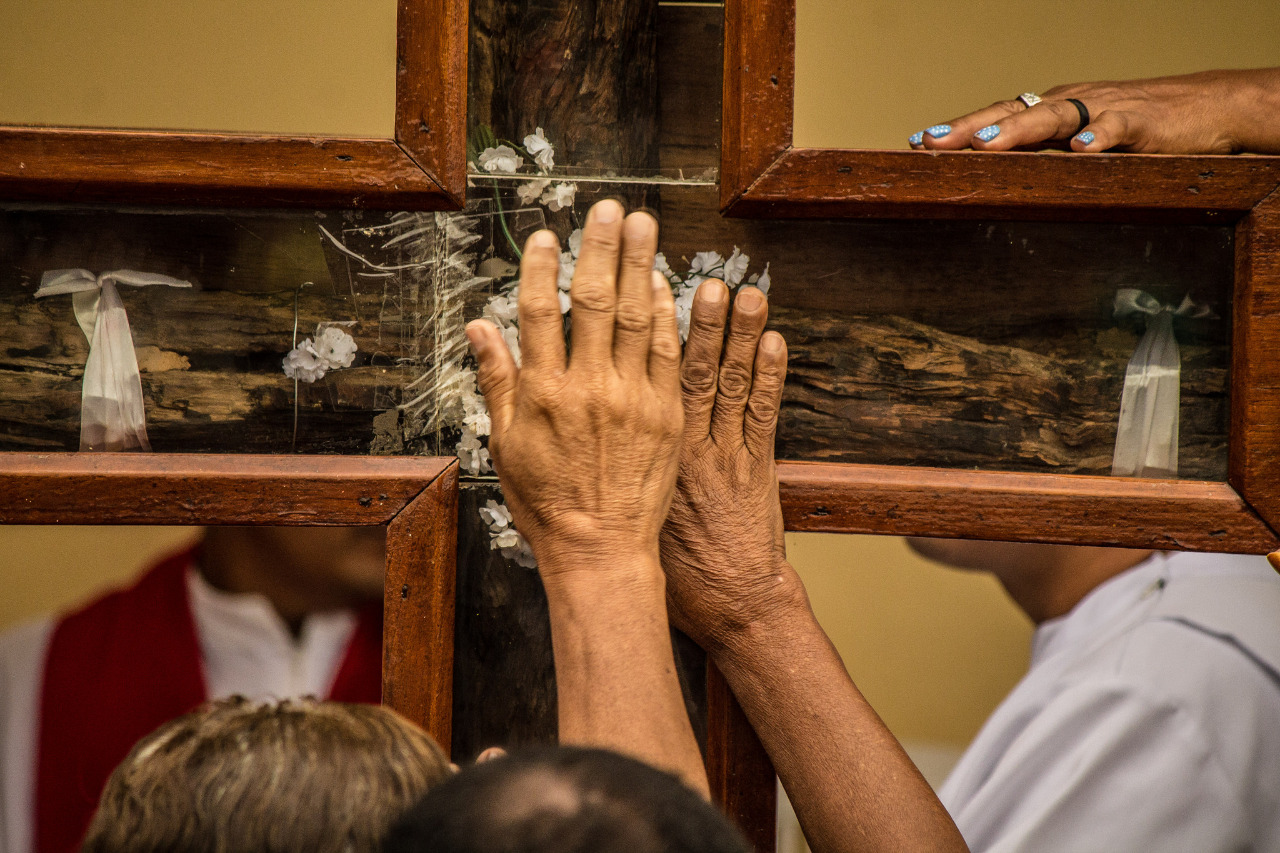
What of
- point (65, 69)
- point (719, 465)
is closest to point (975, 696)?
point (719, 465)

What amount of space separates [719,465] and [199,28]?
1.00 meters

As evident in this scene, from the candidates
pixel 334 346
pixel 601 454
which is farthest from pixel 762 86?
pixel 334 346

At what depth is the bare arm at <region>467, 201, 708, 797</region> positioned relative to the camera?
1027mm

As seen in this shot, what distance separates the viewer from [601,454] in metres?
1.04

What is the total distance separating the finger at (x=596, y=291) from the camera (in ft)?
3.37

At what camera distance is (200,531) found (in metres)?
1.27

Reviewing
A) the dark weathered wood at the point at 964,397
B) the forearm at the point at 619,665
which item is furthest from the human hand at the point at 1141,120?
the forearm at the point at 619,665

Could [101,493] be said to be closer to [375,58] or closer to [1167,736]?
[375,58]

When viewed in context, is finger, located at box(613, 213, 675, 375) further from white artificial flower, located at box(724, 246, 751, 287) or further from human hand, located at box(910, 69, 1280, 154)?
human hand, located at box(910, 69, 1280, 154)

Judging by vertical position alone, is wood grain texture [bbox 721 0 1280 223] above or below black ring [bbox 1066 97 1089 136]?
below

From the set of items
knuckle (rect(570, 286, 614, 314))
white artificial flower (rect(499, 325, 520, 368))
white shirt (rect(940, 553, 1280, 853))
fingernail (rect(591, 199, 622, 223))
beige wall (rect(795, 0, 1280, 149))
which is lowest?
white shirt (rect(940, 553, 1280, 853))

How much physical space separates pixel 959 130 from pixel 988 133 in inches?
1.6

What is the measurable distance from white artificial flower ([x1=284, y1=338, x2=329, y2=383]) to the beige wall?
0.78 m

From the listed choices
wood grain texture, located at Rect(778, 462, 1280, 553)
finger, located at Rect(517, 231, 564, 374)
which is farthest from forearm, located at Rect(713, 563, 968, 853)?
finger, located at Rect(517, 231, 564, 374)
